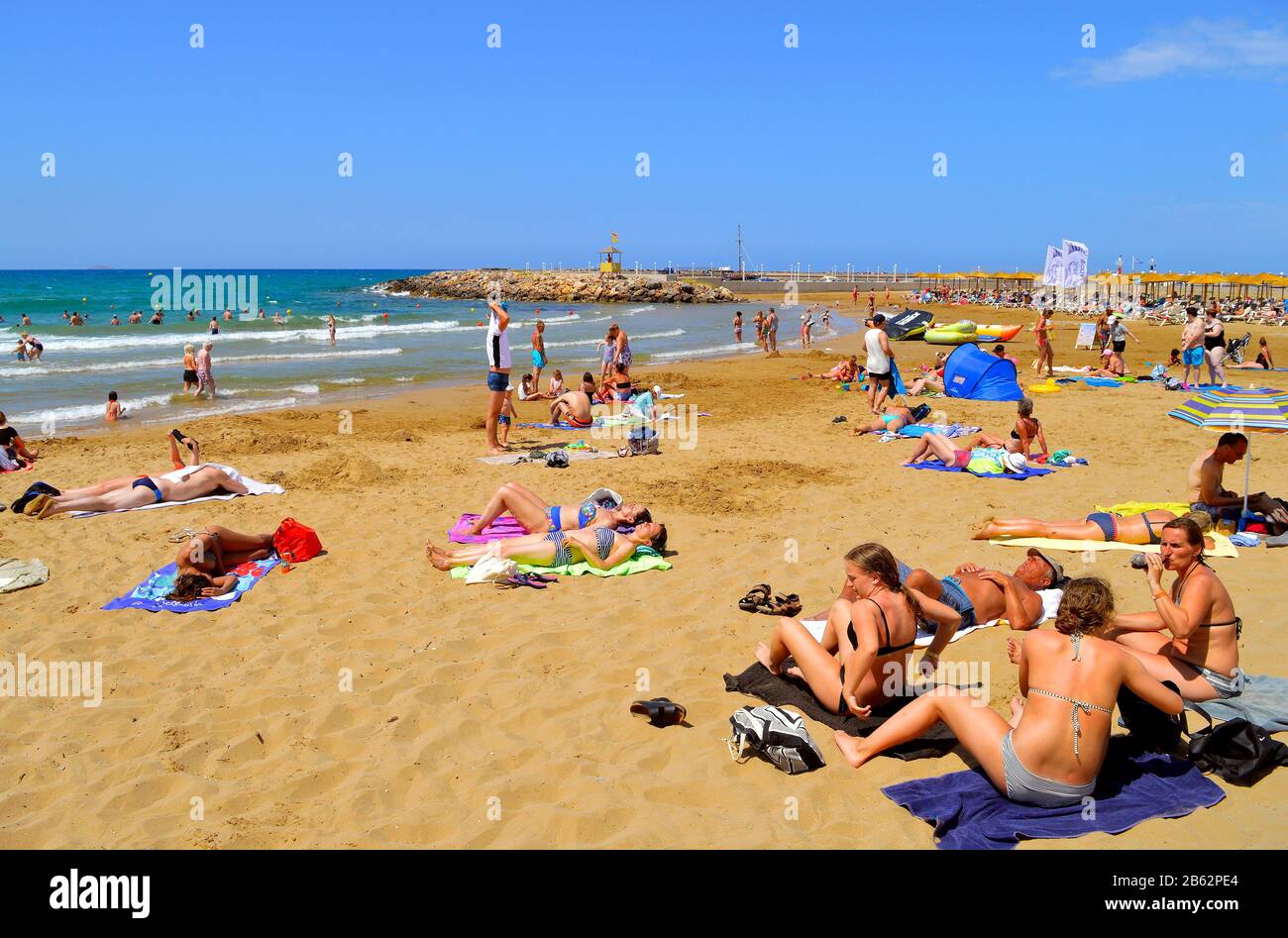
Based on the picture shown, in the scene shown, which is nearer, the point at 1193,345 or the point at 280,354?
the point at 1193,345

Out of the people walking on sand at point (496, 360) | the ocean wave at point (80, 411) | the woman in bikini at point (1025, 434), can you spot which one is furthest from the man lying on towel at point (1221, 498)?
the ocean wave at point (80, 411)

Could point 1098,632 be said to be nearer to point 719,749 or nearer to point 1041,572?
point 719,749

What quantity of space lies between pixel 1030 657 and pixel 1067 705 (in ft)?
0.75

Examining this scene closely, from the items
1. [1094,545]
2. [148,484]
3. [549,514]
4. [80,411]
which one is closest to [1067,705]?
[1094,545]

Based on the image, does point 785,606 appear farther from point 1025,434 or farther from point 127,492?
point 127,492

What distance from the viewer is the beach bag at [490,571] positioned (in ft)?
20.6

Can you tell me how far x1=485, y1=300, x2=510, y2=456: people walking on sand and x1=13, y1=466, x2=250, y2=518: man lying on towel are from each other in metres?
3.10

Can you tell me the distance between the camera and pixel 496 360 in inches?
413

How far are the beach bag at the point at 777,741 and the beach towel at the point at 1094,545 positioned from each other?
3838 millimetres

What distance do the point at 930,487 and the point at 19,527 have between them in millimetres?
8734

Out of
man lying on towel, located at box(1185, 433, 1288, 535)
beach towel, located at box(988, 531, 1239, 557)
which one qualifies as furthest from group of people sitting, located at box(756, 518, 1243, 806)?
man lying on towel, located at box(1185, 433, 1288, 535)

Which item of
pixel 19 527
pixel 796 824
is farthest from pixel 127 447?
pixel 796 824

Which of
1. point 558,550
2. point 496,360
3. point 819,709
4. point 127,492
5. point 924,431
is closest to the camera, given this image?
point 819,709
